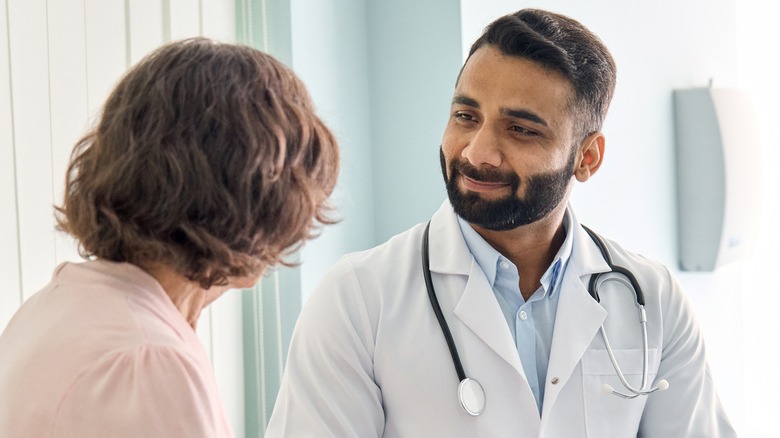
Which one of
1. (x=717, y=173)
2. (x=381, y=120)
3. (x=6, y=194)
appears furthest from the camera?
(x=717, y=173)

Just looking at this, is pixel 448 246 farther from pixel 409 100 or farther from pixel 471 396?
pixel 409 100

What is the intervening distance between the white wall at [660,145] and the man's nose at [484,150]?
889 mm

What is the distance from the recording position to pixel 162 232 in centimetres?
80

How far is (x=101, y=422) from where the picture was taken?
70cm

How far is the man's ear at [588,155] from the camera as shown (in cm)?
156

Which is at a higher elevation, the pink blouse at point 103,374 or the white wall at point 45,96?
the white wall at point 45,96

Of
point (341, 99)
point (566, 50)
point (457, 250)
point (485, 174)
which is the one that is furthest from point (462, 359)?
point (341, 99)

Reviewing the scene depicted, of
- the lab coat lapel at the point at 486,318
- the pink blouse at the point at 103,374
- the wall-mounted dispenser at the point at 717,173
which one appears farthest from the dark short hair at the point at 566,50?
the wall-mounted dispenser at the point at 717,173

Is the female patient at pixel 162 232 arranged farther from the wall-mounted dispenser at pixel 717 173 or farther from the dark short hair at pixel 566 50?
the wall-mounted dispenser at pixel 717 173

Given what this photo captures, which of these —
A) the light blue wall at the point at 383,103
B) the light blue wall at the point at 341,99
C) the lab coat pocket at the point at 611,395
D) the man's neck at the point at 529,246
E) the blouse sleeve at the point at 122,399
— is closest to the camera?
the blouse sleeve at the point at 122,399

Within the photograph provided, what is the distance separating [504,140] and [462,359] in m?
0.36

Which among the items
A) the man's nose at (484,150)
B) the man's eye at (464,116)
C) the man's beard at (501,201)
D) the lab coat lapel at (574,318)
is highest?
the man's eye at (464,116)

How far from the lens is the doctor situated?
134 centimetres

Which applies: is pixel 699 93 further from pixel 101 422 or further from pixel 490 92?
pixel 101 422
